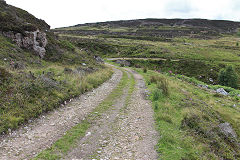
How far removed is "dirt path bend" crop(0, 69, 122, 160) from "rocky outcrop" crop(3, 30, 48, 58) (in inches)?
649

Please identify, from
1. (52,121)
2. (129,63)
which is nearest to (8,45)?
(52,121)

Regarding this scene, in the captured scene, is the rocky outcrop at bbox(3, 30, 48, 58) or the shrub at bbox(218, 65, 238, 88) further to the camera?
the shrub at bbox(218, 65, 238, 88)

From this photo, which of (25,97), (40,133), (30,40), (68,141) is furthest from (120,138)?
(30,40)

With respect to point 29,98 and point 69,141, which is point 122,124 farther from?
point 29,98

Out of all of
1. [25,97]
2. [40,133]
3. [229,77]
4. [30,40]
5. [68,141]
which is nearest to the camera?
[68,141]

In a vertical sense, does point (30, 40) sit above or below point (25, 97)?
above

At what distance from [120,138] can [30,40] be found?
2188 centimetres

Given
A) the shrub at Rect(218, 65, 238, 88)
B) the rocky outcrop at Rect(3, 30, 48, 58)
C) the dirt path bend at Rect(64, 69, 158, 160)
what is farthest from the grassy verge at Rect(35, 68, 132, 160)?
the shrub at Rect(218, 65, 238, 88)

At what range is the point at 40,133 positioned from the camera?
21.2 ft

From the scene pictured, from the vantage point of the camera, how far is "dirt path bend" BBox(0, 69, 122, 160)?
517 cm

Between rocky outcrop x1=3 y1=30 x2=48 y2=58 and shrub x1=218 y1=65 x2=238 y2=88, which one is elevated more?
rocky outcrop x1=3 y1=30 x2=48 y2=58

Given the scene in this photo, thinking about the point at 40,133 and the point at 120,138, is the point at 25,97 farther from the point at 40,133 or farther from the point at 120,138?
the point at 120,138

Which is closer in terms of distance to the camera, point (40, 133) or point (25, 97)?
point (40, 133)

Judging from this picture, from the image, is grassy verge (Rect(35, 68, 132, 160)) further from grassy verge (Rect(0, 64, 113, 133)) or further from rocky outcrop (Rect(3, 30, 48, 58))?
rocky outcrop (Rect(3, 30, 48, 58))
